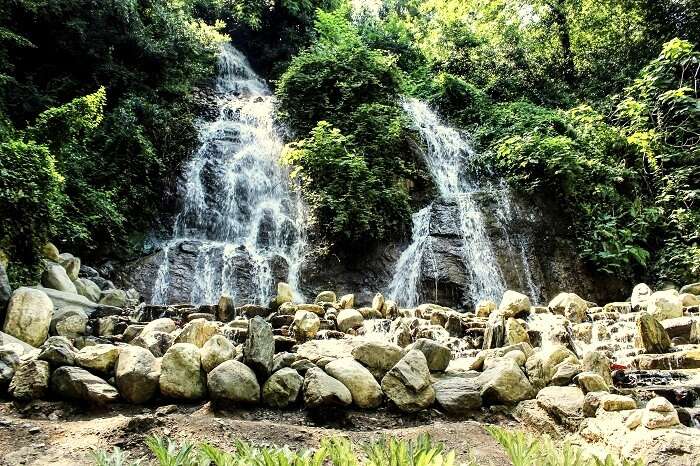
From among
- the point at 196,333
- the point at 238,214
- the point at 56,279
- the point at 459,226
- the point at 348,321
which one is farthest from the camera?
the point at 238,214

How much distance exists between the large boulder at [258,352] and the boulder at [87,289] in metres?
5.33

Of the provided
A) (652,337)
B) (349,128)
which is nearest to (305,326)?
(652,337)

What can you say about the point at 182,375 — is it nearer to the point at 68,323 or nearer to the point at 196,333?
the point at 196,333

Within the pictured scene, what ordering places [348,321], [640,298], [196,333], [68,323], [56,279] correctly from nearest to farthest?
[196,333]
[68,323]
[348,321]
[56,279]
[640,298]

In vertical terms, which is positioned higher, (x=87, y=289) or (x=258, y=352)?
(x=87, y=289)

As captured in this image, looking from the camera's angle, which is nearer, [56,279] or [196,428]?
[196,428]

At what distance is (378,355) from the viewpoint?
4.07 m

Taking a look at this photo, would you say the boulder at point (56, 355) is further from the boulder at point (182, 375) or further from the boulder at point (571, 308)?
the boulder at point (571, 308)

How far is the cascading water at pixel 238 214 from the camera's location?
32.5 ft

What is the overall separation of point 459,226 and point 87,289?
744 cm

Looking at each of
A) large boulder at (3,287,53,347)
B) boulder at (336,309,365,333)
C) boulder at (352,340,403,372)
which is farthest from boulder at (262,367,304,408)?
large boulder at (3,287,53,347)

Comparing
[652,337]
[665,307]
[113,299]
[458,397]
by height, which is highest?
[113,299]

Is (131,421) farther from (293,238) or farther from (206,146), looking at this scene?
(206,146)

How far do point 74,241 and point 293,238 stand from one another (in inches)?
174
